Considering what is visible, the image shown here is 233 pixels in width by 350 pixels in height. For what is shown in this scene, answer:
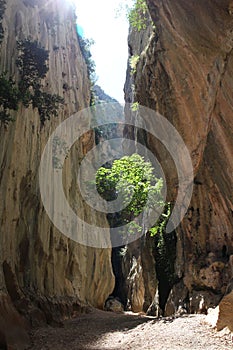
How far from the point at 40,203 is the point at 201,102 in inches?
282

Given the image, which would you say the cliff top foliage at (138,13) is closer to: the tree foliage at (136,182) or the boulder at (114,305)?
the tree foliage at (136,182)

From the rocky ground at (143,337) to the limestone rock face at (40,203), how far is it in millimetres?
1266

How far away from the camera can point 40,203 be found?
47.9 feet

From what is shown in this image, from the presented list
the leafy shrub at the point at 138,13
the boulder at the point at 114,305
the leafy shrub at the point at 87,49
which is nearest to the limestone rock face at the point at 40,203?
the leafy shrub at the point at 87,49

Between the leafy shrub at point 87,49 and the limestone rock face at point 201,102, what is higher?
the leafy shrub at point 87,49

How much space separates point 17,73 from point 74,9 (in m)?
16.5

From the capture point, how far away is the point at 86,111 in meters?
23.5

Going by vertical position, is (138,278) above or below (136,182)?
below

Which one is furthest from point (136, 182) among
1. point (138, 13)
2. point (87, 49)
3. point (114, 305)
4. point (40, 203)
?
point (87, 49)

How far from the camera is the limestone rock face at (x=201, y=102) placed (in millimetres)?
11510

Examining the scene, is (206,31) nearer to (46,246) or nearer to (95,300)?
(46,246)

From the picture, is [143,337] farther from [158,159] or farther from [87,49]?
[87,49]

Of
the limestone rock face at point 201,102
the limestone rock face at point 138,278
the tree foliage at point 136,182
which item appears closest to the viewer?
the limestone rock face at point 201,102

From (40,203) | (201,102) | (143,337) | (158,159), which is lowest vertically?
(143,337)
